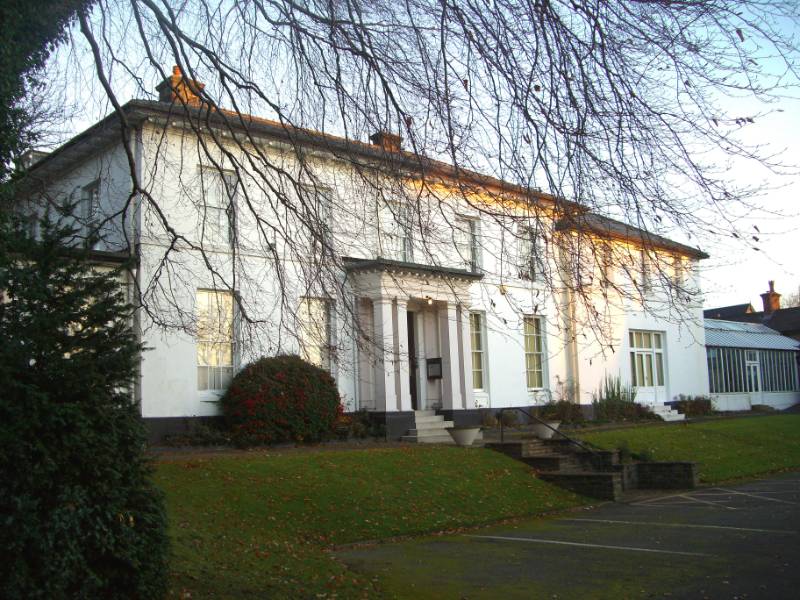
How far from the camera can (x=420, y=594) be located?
8.68 meters

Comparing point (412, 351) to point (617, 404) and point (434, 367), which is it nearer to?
point (434, 367)

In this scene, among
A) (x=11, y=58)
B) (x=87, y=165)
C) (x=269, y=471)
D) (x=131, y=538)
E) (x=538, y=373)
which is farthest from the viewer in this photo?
(x=538, y=373)

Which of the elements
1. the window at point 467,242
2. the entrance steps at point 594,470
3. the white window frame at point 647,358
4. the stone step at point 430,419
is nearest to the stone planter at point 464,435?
the entrance steps at point 594,470

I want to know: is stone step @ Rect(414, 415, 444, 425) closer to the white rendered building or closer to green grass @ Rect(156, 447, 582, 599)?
the white rendered building

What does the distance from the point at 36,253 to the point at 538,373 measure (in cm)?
A: 2407

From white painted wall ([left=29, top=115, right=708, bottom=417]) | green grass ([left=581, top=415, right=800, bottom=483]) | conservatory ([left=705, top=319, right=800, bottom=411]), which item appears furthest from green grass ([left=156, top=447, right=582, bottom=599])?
conservatory ([left=705, top=319, right=800, bottom=411])

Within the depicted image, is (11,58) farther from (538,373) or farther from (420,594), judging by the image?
(538,373)

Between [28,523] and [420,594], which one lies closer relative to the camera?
[28,523]

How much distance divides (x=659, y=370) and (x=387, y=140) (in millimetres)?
30247

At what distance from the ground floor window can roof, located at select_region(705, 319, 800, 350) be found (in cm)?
33

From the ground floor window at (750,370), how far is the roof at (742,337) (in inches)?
12.8

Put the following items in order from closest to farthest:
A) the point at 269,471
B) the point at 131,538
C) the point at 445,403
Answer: the point at 131,538, the point at 269,471, the point at 445,403

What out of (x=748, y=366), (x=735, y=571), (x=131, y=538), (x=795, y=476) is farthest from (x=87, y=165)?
(x=748, y=366)

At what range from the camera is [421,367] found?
25000 mm
